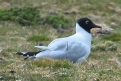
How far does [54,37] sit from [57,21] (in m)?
2.32

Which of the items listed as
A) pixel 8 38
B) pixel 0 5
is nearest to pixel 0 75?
pixel 8 38

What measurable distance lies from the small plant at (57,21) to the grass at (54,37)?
8.9 inches

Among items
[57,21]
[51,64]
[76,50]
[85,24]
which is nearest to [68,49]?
[76,50]

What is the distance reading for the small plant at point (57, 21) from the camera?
1823 centimetres

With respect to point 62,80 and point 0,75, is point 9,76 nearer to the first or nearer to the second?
point 0,75

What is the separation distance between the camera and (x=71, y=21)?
19.4 meters

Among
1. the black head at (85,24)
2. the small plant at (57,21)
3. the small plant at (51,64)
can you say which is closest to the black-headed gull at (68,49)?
the black head at (85,24)

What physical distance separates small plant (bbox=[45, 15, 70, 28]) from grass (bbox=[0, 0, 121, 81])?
8.9 inches

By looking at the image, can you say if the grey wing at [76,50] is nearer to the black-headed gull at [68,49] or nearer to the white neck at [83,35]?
the black-headed gull at [68,49]


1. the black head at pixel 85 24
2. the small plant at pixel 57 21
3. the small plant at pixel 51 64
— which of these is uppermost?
the small plant at pixel 51 64

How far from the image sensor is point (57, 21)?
18438mm

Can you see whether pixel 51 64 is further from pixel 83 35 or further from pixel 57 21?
pixel 57 21

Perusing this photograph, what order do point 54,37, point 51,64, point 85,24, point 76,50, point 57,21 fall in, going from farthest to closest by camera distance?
1. point 57,21
2. point 54,37
3. point 85,24
4. point 76,50
5. point 51,64

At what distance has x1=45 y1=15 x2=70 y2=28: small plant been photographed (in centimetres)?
1823
